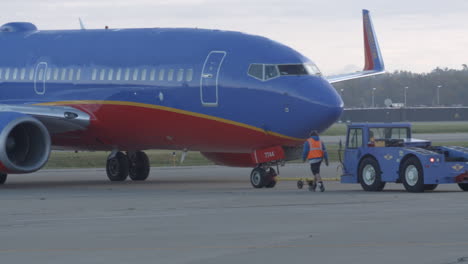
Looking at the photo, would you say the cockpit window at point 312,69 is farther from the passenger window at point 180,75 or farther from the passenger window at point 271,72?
the passenger window at point 180,75

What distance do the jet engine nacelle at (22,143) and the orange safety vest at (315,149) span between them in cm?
746

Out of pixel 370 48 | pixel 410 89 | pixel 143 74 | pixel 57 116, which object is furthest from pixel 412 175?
pixel 410 89

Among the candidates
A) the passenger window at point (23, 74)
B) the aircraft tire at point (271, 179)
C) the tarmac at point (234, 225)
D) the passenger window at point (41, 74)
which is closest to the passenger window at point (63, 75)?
the passenger window at point (41, 74)

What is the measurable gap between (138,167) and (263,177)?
8146mm

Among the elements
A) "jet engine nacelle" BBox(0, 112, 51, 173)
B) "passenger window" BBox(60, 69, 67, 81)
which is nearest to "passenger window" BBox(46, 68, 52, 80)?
"passenger window" BBox(60, 69, 67, 81)

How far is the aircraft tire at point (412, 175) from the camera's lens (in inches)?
983

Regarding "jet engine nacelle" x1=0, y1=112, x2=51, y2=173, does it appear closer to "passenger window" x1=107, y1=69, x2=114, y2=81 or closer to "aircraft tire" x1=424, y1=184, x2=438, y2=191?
"passenger window" x1=107, y1=69, x2=114, y2=81

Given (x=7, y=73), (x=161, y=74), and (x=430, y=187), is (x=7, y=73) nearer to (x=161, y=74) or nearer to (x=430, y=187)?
(x=161, y=74)

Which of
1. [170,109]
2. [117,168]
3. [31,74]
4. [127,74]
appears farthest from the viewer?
[117,168]

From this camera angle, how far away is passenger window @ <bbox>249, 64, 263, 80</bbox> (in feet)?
93.2

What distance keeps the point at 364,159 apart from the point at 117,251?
1371cm

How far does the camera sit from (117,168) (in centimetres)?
3481

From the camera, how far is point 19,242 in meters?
15.4

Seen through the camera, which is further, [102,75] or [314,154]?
[102,75]
